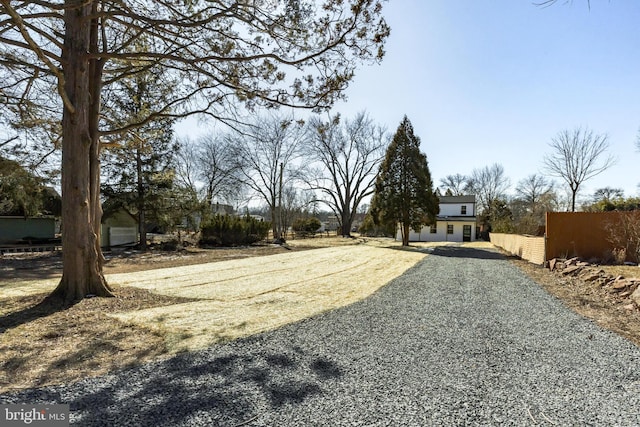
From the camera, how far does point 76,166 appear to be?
6.14 metres

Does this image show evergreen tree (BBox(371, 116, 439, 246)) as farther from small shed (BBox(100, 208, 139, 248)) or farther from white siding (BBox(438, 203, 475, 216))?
small shed (BBox(100, 208, 139, 248))

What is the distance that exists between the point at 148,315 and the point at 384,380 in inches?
161

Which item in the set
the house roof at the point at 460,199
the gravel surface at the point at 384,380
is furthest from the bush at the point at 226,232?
the house roof at the point at 460,199

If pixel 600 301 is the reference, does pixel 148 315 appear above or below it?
above

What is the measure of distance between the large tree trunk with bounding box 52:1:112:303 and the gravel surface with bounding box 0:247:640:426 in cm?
376

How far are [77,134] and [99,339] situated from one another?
12.3 feet

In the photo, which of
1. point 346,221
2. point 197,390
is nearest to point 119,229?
point 197,390

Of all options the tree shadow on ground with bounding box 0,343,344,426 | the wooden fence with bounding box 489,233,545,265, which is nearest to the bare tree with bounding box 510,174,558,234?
the wooden fence with bounding box 489,233,545,265

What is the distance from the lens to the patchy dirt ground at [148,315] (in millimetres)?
3701

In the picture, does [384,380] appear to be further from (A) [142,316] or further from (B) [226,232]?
(B) [226,232]

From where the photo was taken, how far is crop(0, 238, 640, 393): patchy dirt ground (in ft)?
12.1

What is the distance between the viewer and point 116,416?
2584mm

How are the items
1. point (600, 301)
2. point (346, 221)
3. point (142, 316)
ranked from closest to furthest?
point (142, 316), point (600, 301), point (346, 221)

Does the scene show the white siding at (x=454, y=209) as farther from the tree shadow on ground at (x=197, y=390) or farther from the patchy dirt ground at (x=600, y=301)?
the tree shadow on ground at (x=197, y=390)
